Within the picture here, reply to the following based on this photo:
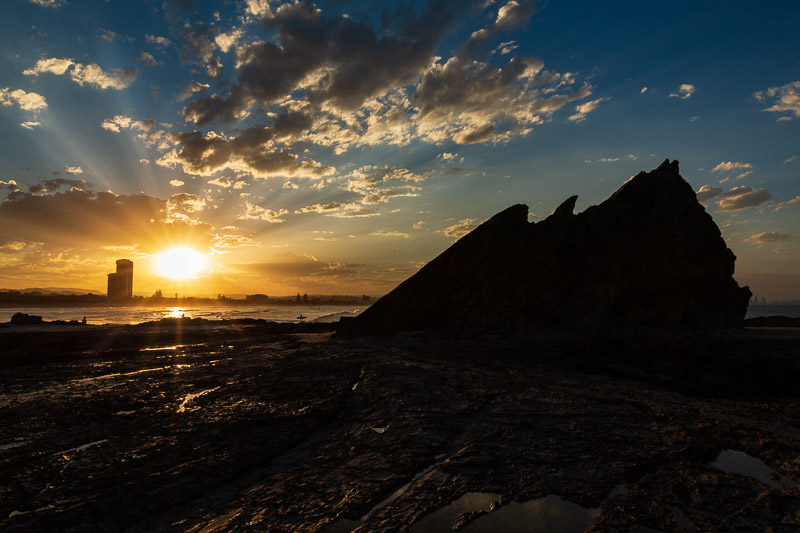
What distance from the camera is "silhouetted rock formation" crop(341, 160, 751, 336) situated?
21969 millimetres

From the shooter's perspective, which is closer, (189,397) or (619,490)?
(619,490)

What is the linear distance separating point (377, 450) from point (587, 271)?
2065cm

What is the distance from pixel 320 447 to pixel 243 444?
3.89 feet

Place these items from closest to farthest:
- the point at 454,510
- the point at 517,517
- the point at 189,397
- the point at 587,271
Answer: the point at 517,517
the point at 454,510
the point at 189,397
the point at 587,271

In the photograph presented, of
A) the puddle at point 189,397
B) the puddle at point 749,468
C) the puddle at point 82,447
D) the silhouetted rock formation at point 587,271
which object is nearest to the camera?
the puddle at point 749,468

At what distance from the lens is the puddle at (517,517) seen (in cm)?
378

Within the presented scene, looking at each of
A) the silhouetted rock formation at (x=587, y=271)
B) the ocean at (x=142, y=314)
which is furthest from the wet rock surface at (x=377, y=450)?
the ocean at (x=142, y=314)

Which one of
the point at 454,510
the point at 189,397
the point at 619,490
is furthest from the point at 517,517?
the point at 189,397

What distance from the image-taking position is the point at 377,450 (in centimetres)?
579

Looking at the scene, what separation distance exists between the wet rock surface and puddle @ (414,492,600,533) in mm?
73

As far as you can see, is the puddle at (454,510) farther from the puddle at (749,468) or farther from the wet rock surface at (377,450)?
the puddle at (749,468)

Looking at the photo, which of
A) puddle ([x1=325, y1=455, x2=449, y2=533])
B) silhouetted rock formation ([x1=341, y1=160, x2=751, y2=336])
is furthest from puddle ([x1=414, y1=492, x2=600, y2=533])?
silhouetted rock formation ([x1=341, y1=160, x2=751, y2=336])

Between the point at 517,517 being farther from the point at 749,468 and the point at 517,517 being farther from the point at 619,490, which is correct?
the point at 749,468

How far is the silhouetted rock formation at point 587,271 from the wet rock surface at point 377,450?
10.6m
